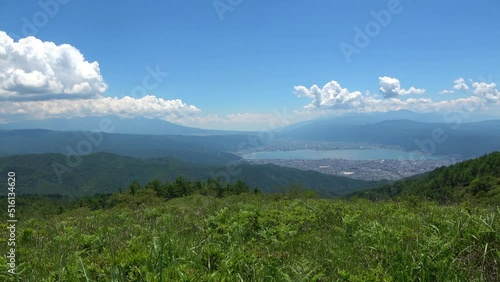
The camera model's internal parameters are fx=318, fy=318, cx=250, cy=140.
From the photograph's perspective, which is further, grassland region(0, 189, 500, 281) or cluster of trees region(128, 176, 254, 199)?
cluster of trees region(128, 176, 254, 199)

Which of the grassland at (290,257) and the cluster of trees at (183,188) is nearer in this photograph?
the grassland at (290,257)

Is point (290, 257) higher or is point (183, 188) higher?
point (290, 257)

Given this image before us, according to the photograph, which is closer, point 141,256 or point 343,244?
point 141,256

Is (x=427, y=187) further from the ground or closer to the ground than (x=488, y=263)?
closer to the ground

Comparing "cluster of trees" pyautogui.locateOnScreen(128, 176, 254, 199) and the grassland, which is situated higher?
the grassland

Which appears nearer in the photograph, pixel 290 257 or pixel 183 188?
Answer: pixel 290 257

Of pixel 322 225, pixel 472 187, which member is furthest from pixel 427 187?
pixel 322 225

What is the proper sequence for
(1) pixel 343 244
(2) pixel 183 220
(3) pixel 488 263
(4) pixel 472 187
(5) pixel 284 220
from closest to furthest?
(3) pixel 488 263, (1) pixel 343 244, (5) pixel 284 220, (2) pixel 183 220, (4) pixel 472 187

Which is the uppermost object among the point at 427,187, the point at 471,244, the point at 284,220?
the point at 471,244

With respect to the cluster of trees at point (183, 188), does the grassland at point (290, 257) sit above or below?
above

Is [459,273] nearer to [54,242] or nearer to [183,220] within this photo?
[183,220]

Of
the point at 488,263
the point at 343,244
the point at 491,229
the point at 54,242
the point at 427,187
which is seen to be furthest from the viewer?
the point at 427,187
